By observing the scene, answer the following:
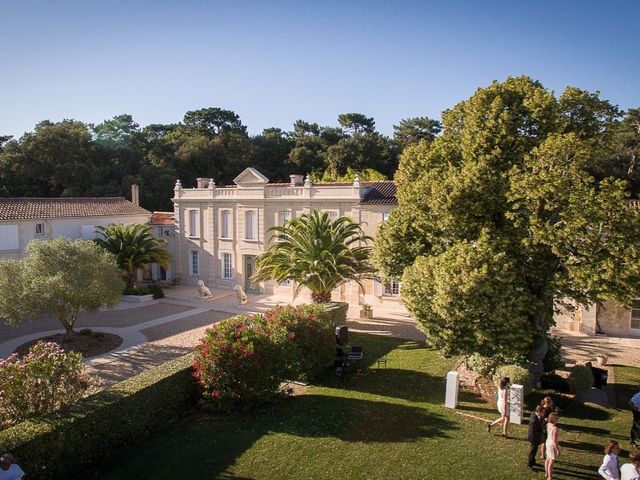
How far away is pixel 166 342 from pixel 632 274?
56.7 feet

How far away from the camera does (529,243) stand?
40.1 ft

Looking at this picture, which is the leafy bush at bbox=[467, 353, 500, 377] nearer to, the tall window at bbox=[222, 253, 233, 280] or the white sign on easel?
the white sign on easel

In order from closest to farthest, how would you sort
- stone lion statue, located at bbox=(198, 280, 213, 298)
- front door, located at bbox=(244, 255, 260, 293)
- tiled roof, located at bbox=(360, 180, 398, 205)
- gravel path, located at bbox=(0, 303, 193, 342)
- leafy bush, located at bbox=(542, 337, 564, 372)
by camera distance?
1. leafy bush, located at bbox=(542, 337, 564, 372)
2. gravel path, located at bbox=(0, 303, 193, 342)
3. tiled roof, located at bbox=(360, 180, 398, 205)
4. stone lion statue, located at bbox=(198, 280, 213, 298)
5. front door, located at bbox=(244, 255, 260, 293)

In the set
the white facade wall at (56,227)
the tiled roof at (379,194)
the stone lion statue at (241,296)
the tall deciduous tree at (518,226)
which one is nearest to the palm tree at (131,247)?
the white facade wall at (56,227)

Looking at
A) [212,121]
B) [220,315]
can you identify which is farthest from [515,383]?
[212,121]

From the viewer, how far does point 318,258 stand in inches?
873

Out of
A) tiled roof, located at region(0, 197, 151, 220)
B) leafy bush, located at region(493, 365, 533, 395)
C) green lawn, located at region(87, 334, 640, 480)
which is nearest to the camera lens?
green lawn, located at region(87, 334, 640, 480)

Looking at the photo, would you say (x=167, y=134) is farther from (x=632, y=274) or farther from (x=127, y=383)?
(x=632, y=274)

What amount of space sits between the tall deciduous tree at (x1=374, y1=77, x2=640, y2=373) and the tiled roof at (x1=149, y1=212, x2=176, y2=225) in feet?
85.1

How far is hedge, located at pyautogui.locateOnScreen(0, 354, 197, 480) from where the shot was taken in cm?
928

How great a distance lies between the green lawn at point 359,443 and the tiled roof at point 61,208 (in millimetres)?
23880

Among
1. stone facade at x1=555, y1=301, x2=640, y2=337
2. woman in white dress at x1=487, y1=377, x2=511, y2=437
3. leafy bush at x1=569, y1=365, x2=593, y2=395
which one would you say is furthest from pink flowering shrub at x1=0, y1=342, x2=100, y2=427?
stone facade at x1=555, y1=301, x2=640, y2=337

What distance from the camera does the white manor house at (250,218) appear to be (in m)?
27.2

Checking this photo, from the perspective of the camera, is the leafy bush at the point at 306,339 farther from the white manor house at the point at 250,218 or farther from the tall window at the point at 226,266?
the tall window at the point at 226,266
